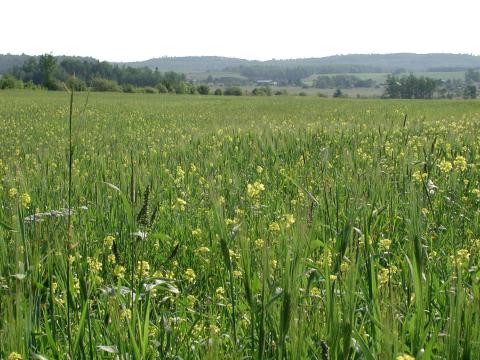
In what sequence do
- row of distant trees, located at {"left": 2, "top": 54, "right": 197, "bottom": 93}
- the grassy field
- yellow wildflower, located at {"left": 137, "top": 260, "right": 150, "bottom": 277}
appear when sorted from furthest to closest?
row of distant trees, located at {"left": 2, "top": 54, "right": 197, "bottom": 93}, yellow wildflower, located at {"left": 137, "top": 260, "right": 150, "bottom": 277}, the grassy field

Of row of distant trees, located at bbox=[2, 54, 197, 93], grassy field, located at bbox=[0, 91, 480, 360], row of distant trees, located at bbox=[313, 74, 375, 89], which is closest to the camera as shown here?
grassy field, located at bbox=[0, 91, 480, 360]

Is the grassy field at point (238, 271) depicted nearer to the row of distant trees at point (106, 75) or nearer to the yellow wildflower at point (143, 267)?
the yellow wildflower at point (143, 267)

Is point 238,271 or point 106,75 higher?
point 106,75

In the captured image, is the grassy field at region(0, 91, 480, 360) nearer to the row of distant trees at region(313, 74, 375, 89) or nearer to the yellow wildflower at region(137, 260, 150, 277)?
the yellow wildflower at region(137, 260, 150, 277)

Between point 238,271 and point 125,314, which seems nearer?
point 125,314

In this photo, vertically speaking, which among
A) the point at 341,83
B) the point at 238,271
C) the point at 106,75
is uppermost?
the point at 106,75

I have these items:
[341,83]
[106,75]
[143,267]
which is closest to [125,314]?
[143,267]

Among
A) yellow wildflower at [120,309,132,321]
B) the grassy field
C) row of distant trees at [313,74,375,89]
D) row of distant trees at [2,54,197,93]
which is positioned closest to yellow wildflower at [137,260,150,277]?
the grassy field

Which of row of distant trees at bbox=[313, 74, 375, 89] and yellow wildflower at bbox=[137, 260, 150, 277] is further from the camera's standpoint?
row of distant trees at bbox=[313, 74, 375, 89]

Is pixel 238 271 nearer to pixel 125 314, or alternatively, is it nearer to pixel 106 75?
pixel 125 314

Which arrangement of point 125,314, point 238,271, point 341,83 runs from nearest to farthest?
point 125,314 < point 238,271 < point 341,83

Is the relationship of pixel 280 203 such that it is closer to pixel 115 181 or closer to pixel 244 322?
pixel 115 181

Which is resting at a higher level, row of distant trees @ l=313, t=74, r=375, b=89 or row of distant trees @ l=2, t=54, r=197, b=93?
row of distant trees @ l=2, t=54, r=197, b=93

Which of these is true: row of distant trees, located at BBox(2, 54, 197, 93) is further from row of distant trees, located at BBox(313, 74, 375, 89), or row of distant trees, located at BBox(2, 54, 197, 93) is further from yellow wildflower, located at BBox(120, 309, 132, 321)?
yellow wildflower, located at BBox(120, 309, 132, 321)
